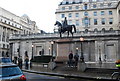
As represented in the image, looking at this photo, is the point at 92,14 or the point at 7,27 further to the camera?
the point at 7,27

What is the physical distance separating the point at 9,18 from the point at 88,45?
2138 inches

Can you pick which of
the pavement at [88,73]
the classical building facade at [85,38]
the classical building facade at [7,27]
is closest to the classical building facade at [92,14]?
the classical building facade at [85,38]

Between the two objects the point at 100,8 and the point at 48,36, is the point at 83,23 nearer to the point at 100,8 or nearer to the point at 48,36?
the point at 100,8

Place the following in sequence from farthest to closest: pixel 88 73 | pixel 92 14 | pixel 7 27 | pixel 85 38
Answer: pixel 7 27, pixel 92 14, pixel 85 38, pixel 88 73

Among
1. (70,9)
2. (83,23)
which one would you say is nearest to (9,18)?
(70,9)

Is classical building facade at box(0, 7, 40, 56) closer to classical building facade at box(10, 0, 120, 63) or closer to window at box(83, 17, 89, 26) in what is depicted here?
classical building facade at box(10, 0, 120, 63)

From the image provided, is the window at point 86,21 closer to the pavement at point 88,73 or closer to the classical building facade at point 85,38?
the classical building facade at point 85,38

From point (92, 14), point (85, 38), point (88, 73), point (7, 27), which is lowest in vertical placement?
point (88, 73)

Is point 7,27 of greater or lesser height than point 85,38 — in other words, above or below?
above

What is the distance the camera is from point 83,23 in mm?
69688

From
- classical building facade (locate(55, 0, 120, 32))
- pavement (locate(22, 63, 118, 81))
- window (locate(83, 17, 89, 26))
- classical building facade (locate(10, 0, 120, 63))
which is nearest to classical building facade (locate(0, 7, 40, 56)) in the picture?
classical building facade (locate(10, 0, 120, 63))

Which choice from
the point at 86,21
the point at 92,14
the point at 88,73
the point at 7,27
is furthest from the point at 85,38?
the point at 7,27

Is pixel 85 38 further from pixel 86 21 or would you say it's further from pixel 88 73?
pixel 88 73


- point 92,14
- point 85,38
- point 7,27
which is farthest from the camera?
point 7,27
